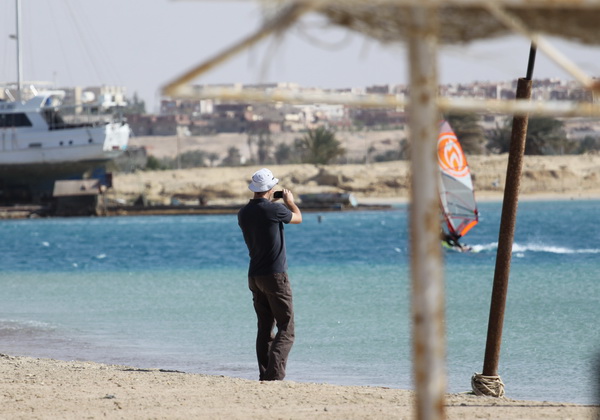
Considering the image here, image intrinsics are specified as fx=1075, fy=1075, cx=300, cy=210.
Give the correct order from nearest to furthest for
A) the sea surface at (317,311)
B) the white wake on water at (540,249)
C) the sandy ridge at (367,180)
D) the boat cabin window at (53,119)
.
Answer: the sea surface at (317,311) → the white wake on water at (540,249) → the boat cabin window at (53,119) → the sandy ridge at (367,180)

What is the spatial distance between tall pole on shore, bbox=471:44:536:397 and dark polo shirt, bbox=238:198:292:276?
1.49 metres

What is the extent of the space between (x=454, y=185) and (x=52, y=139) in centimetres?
4146

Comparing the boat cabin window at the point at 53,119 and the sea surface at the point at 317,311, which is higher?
the boat cabin window at the point at 53,119

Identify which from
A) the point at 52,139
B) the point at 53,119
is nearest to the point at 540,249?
the point at 52,139

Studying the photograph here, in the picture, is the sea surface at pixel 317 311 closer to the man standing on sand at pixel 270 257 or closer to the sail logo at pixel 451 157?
the man standing on sand at pixel 270 257

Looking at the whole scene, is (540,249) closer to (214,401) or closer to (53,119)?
(214,401)

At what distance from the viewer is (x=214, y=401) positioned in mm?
6812

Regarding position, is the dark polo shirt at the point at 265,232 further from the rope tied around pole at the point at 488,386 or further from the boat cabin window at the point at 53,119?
the boat cabin window at the point at 53,119

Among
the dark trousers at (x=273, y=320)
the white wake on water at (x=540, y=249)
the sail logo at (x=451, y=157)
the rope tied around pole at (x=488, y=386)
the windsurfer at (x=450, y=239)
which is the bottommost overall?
the white wake on water at (x=540, y=249)

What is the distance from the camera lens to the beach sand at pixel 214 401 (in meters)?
6.24

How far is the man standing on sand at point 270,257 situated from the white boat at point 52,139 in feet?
182

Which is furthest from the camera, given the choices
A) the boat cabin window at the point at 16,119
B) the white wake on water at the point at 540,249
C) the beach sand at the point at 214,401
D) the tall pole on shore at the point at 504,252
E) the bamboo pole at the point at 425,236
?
the boat cabin window at the point at 16,119

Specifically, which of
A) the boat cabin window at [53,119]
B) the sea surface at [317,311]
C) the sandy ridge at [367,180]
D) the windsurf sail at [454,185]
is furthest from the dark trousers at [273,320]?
the sandy ridge at [367,180]

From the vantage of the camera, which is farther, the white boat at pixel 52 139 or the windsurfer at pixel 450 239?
the white boat at pixel 52 139
